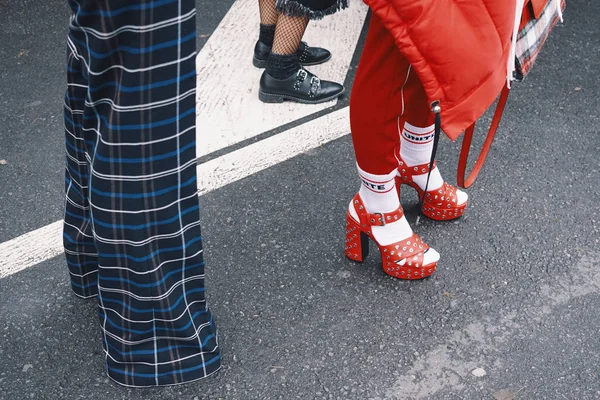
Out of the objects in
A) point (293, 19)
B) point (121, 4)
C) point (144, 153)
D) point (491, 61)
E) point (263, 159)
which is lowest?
point (263, 159)

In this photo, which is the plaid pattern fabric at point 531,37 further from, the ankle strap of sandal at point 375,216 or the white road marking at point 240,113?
the white road marking at point 240,113

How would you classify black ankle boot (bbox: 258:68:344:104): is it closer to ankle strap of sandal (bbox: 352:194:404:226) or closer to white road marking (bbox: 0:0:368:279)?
white road marking (bbox: 0:0:368:279)

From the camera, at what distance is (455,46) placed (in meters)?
1.58

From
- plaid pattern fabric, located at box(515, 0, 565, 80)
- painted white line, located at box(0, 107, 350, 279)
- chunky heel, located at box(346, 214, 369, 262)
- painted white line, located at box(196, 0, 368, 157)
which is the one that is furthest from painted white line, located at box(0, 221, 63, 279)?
plaid pattern fabric, located at box(515, 0, 565, 80)

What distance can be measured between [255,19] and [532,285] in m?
2.07

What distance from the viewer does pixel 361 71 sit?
178 centimetres

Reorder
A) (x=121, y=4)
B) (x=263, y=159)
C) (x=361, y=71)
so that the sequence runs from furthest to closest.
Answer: (x=263, y=159) → (x=361, y=71) → (x=121, y=4)

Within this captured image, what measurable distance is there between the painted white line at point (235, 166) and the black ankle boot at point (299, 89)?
0.10m

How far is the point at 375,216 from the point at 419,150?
296 mm

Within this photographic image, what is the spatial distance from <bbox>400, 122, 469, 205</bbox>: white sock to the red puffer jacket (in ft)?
1.41

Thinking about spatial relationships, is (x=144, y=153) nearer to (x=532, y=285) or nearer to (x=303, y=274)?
(x=303, y=274)

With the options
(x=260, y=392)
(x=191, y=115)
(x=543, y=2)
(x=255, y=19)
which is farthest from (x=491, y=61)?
(x=255, y=19)

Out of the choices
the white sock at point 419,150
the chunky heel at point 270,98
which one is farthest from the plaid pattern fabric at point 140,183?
the chunky heel at point 270,98

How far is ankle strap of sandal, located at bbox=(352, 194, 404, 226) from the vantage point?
2.08 metres
